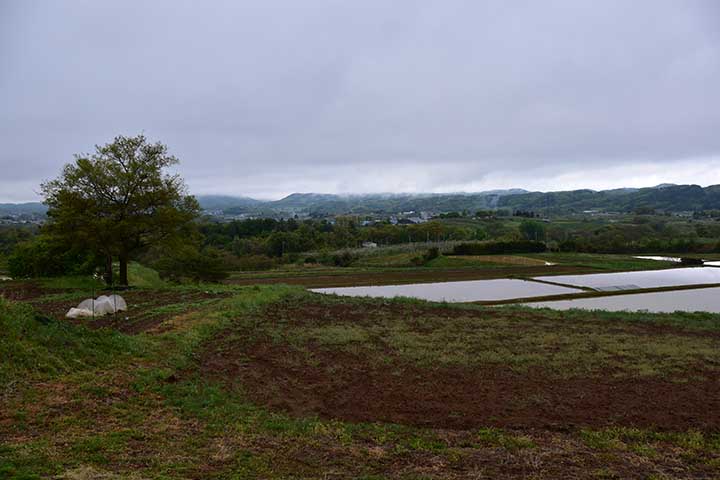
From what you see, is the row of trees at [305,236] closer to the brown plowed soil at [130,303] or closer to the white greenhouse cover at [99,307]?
the brown plowed soil at [130,303]

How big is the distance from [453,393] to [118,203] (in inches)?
797

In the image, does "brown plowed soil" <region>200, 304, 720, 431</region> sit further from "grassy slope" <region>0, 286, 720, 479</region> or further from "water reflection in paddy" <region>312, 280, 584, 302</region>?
"water reflection in paddy" <region>312, 280, 584, 302</region>

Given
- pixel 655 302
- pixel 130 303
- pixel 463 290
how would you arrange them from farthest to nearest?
pixel 463 290, pixel 655 302, pixel 130 303

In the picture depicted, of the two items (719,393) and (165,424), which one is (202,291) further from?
(719,393)

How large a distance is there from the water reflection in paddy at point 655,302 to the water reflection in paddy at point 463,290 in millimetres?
2994

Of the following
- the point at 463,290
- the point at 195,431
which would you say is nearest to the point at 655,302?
the point at 463,290

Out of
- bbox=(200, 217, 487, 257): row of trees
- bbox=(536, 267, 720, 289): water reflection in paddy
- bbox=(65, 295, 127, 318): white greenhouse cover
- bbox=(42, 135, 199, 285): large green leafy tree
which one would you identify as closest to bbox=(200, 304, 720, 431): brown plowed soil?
bbox=(65, 295, 127, 318): white greenhouse cover

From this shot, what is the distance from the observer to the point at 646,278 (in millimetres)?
36281

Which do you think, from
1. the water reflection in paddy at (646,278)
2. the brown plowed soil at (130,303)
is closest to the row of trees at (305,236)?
the water reflection in paddy at (646,278)

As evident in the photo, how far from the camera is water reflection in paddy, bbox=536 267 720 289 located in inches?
1313

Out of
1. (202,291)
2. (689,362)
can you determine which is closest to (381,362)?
(689,362)

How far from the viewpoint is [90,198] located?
21.7 metres

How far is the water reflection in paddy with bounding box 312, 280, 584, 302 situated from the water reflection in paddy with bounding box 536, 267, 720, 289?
3335 mm

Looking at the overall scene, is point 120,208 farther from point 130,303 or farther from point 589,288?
point 589,288
